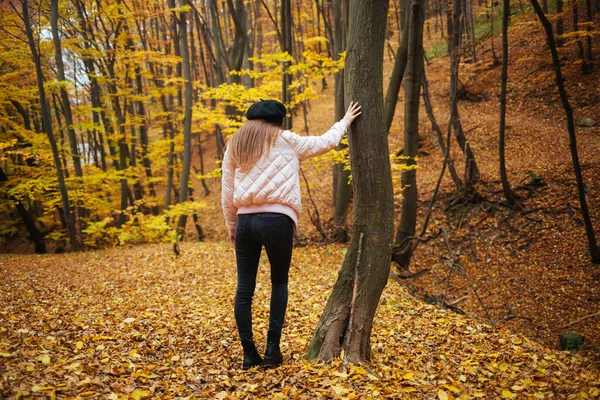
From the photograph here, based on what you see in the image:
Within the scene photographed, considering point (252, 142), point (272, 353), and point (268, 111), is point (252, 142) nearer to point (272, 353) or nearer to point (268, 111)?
point (268, 111)

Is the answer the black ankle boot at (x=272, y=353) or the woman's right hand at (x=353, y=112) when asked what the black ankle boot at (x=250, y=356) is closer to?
the black ankle boot at (x=272, y=353)

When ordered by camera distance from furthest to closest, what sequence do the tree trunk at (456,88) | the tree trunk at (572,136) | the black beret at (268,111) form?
1. the tree trunk at (456,88)
2. the tree trunk at (572,136)
3. the black beret at (268,111)

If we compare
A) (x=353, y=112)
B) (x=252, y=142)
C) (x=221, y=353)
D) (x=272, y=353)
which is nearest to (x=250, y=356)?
(x=272, y=353)

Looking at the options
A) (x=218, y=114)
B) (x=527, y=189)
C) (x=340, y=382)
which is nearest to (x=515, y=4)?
(x=527, y=189)

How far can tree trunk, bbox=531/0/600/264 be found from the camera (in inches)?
257

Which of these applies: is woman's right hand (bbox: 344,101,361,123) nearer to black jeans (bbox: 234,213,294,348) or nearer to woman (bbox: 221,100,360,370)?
woman (bbox: 221,100,360,370)

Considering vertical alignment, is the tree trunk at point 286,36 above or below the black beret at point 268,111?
above

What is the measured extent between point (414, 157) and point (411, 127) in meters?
0.69

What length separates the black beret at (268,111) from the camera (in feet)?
9.96

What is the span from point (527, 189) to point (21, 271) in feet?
41.3

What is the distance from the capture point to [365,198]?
10.4 feet

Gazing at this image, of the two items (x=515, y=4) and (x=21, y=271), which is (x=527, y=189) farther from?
(x=515, y=4)

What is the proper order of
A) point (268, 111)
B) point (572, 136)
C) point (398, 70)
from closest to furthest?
point (268, 111) → point (572, 136) → point (398, 70)

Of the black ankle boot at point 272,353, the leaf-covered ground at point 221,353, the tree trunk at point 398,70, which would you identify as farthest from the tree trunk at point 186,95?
the black ankle boot at point 272,353
